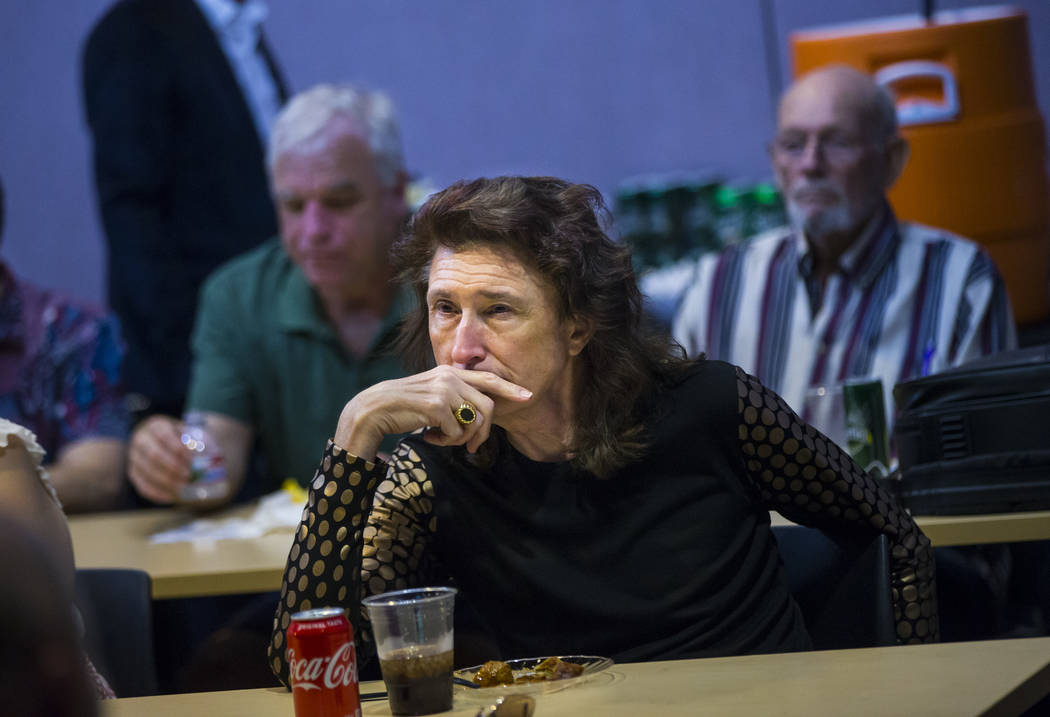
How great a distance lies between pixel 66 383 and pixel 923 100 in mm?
2696

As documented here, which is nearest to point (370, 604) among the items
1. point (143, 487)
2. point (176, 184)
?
point (143, 487)

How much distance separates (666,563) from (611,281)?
1.45 ft

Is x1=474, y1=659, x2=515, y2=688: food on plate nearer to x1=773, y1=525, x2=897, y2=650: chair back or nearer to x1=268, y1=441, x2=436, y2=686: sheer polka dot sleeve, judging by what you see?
x1=268, y1=441, x2=436, y2=686: sheer polka dot sleeve

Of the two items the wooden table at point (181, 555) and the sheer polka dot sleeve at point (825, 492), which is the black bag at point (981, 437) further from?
the wooden table at point (181, 555)

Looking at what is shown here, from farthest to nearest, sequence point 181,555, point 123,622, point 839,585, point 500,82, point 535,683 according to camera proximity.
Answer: point 500,82, point 181,555, point 123,622, point 839,585, point 535,683

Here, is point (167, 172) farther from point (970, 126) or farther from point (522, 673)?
point (522, 673)

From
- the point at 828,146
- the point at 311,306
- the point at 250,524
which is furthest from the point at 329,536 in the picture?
the point at 828,146

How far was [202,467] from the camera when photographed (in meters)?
3.09

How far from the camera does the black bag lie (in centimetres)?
238

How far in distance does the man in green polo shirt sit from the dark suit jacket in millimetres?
1058

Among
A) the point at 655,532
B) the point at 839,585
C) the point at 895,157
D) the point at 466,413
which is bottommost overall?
the point at 839,585

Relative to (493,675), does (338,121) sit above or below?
above

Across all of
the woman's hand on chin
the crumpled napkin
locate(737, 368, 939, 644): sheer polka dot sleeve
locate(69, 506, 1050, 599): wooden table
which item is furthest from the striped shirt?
the woman's hand on chin

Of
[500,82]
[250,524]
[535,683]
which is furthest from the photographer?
[500,82]
